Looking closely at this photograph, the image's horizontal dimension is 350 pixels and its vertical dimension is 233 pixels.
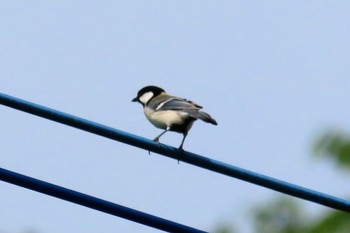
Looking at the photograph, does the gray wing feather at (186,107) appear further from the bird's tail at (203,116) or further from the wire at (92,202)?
the wire at (92,202)

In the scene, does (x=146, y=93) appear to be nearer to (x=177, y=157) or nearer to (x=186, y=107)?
(x=186, y=107)

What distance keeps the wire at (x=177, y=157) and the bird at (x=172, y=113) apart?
231 cm

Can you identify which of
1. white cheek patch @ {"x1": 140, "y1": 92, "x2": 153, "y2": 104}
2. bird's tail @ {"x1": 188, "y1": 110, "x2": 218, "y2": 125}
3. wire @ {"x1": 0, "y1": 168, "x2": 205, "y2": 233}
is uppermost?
white cheek patch @ {"x1": 140, "y1": 92, "x2": 153, "y2": 104}

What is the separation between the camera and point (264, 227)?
18.1m

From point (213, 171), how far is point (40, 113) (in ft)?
4.06

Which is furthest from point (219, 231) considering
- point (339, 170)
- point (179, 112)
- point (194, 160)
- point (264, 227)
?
point (194, 160)

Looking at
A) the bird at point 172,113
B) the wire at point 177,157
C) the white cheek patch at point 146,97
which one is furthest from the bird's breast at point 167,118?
the wire at point 177,157

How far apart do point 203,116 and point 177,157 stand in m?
2.40

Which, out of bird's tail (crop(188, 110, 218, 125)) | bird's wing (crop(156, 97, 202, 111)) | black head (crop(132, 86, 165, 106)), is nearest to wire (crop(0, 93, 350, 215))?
bird's tail (crop(188, 110, 218, 125))

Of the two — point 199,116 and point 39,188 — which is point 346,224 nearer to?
point 199,116

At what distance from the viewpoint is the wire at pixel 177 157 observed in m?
7.36

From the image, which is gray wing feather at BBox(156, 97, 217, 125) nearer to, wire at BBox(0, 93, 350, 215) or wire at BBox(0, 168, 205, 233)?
wire at BBox(0, 93, 350, 215)

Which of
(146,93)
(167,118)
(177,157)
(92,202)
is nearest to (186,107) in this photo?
(167,118)

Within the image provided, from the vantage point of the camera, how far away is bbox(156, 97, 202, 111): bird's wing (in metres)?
10.4
